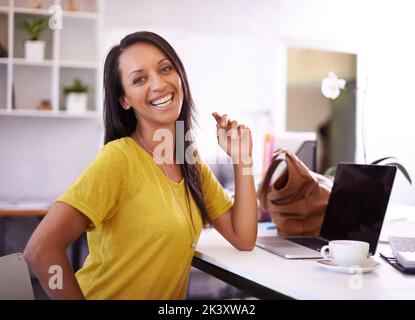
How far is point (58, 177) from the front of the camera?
9.63 feet

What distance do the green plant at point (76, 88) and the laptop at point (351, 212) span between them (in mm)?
2095

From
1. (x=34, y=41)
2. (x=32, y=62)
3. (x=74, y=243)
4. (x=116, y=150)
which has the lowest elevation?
(x=74, y=243)

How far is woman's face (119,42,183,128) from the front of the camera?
43.8 inches

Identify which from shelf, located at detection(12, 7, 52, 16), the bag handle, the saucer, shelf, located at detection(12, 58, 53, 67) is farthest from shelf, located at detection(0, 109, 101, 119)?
the saucer

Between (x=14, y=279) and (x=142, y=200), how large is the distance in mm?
274

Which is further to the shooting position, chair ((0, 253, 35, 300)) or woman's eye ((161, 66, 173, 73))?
woman's eye ((161, 66, 173, 73))

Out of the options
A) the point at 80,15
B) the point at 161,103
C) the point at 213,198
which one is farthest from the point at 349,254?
Answer: the point at 80,15

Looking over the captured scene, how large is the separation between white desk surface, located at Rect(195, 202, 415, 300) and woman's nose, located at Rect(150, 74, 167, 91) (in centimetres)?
36

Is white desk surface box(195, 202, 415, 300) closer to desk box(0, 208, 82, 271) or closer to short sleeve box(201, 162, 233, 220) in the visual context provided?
short sleeve box(201, 162, 233, 220)

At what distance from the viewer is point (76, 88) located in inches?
124

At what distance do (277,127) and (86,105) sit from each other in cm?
150

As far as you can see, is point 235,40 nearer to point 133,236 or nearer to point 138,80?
point 138,80

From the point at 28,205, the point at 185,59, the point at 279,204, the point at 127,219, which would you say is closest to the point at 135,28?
the point at 185,59
